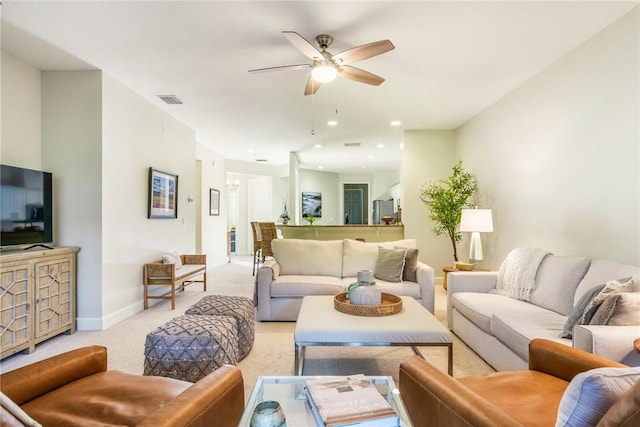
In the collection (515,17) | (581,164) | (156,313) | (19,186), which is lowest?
(156,313)

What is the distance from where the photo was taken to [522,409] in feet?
4.05

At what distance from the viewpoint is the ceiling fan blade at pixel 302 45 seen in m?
2.30

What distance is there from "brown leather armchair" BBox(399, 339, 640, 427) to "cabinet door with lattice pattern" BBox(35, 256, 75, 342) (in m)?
3.16

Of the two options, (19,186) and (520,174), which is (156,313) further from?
(520,174)

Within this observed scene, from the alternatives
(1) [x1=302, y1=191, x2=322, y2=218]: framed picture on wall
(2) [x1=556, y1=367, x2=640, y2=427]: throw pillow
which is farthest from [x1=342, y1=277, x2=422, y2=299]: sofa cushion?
(1) [x1=302, y1=191, x2=322, y2=218]: framed picture on wall

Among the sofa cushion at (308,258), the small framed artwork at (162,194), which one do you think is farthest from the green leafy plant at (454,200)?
the small framed artwork at (162,194)

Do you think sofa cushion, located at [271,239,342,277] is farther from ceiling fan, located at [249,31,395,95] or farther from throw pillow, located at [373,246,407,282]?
ceiling fan, located at [249,31,395,95]

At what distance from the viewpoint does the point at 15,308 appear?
2672 millimetres

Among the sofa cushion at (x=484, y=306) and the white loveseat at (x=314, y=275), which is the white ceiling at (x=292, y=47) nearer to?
the white loveseat at (x=314, y=275)

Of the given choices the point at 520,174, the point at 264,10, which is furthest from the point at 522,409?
the point at 520,174

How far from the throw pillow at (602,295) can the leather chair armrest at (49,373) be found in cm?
258

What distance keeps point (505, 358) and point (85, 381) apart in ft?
8.11

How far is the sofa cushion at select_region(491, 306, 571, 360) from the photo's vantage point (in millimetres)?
2051

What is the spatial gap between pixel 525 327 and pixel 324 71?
240cm
